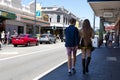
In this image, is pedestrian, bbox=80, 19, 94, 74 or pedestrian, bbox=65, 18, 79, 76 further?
pedestrian, bbox=65, 18, 79, 76

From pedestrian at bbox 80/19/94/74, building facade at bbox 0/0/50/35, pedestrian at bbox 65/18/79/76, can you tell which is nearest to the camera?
pedestrian at bbox 80/19/94/74

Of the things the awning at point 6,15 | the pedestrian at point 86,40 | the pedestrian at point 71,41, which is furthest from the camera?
the awning at point 6,15

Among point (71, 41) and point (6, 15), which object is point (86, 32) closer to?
point (71, 41)

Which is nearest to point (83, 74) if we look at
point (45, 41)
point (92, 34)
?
point (92, 34)

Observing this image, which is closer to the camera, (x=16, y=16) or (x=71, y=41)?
(x=71, y=41)

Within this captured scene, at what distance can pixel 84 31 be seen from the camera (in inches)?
485

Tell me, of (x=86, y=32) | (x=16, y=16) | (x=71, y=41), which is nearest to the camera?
(x=86, y=32)

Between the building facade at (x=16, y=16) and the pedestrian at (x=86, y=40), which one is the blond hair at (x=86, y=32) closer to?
the pedestrian at (x=86, y=40)

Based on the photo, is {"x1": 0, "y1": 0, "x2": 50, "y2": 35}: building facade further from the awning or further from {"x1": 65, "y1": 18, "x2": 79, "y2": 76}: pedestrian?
{"x1": 65, "y1": 18, "x2": 79, "y2": 76}: pedestrian

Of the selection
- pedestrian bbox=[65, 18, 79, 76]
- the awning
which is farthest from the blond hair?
the awning

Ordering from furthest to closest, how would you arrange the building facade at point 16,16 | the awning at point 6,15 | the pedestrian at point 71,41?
the building facade at point 16,16, the awning at point 6,15, the pedestrian at point 71,41

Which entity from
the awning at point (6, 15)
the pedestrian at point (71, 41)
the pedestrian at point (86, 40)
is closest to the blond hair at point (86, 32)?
the pedestrian at point (86, 40)

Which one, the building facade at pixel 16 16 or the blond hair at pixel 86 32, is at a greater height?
the building facade at pixel 16 16

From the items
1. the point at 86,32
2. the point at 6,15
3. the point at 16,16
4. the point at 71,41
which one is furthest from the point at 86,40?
the point at 16,16
